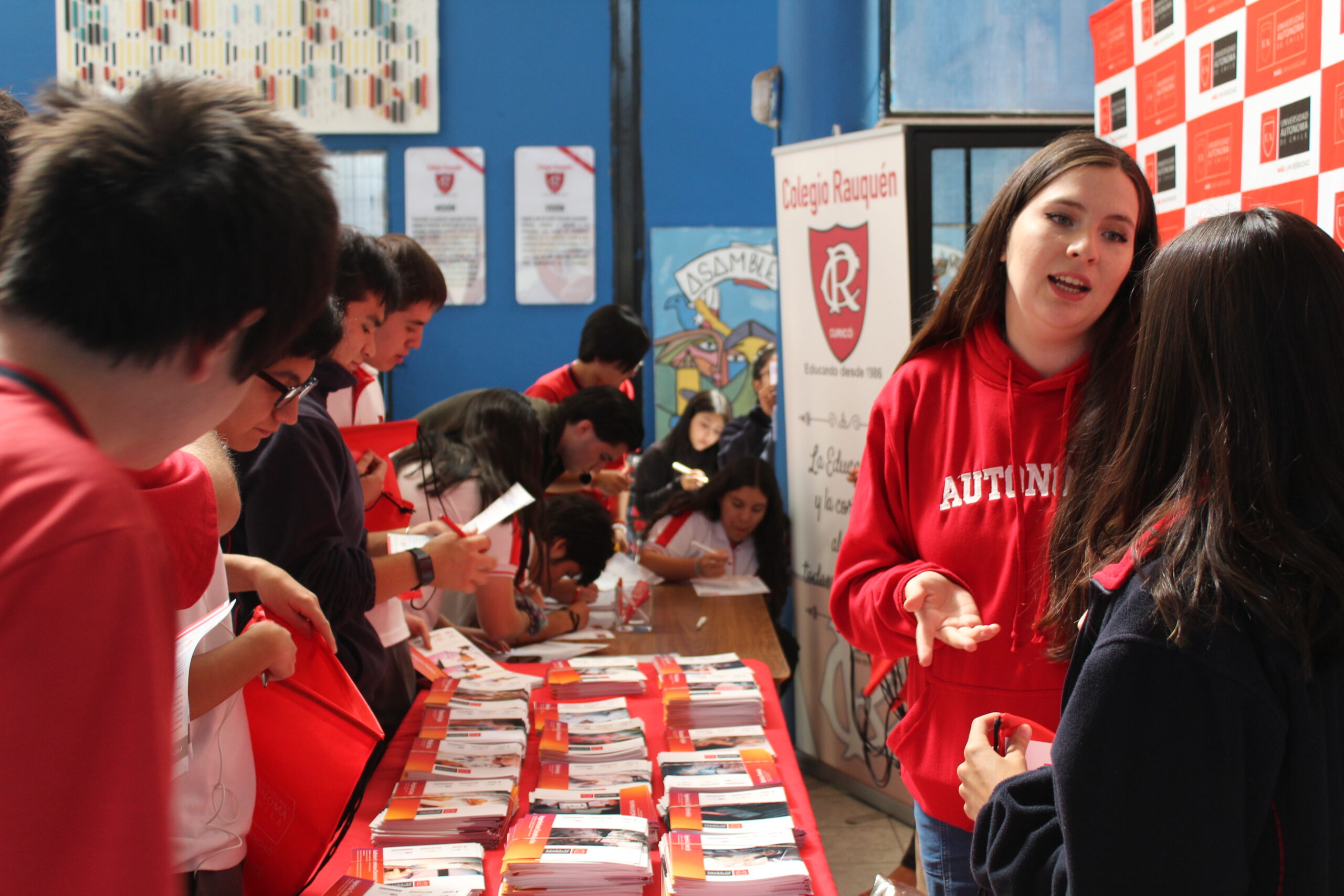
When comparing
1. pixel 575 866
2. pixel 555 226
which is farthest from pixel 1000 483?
pixel 555 226

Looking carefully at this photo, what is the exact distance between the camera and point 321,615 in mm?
1336

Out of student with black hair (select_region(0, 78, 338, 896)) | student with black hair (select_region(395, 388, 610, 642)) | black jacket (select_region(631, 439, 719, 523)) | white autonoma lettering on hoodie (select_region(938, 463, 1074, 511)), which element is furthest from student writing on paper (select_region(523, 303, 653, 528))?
student with black hair (select_region(0, 78, 338, 896))

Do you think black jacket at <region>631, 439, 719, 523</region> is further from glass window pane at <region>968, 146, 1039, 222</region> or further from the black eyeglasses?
the black eyeglasses

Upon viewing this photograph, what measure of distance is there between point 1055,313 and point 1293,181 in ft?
1.62

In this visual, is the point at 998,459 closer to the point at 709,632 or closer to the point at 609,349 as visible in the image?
the point at 709,632

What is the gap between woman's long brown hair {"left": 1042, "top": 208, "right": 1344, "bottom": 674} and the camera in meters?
0.79

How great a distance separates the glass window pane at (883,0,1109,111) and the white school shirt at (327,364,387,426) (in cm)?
174

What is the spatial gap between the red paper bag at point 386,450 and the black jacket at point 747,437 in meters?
1.93

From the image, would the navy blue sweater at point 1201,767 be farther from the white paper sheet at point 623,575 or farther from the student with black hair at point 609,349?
the student with black hair at point 609,349

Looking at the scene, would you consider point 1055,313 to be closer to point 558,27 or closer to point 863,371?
point 863,371

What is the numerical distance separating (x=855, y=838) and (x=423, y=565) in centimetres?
198

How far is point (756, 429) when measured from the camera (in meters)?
4.04

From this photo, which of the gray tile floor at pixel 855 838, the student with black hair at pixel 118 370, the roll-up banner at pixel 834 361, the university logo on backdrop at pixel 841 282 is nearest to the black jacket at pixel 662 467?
the roll-up banner at pixel 834 361

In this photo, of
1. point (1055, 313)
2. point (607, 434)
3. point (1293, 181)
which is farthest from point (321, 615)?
point (607, 434)
